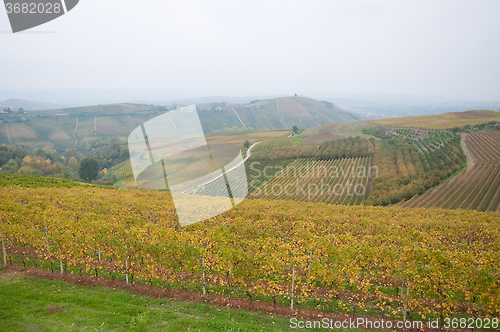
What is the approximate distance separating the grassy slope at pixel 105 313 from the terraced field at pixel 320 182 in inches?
1553

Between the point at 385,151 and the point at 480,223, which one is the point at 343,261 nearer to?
the point at 480,223

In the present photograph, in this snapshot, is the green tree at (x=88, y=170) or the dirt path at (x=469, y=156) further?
the green tree at (x=88, y=170)

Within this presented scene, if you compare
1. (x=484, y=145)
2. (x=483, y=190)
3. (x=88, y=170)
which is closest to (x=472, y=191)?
(x=483, y=190)

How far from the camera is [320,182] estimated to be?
6031 cm

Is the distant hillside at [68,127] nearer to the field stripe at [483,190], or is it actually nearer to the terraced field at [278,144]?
A: the terraced field at [278,144]

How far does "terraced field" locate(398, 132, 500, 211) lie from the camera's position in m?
38.6

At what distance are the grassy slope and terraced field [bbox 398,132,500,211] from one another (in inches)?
1529

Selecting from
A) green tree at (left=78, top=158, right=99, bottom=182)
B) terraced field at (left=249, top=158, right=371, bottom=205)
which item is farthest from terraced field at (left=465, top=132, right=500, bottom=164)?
green tree at (left=78, top=158, right=99, bottom=182)

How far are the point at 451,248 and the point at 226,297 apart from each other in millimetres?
12338

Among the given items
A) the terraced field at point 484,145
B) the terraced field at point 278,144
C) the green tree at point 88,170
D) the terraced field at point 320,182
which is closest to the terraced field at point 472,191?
the terraced field at point 484,145

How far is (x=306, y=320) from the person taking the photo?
11.5m

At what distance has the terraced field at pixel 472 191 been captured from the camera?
38631mm

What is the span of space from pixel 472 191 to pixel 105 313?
52.2m

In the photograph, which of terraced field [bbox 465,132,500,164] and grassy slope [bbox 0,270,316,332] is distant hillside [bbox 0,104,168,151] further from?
terraced field [bbox 465,132,500,164]
